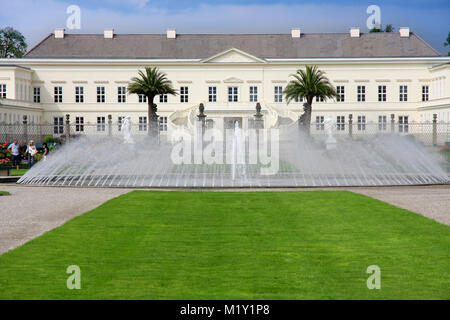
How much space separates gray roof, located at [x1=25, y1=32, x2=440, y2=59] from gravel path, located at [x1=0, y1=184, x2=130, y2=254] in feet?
187

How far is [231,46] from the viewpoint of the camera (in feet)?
258

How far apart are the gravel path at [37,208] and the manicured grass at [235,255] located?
0.51m

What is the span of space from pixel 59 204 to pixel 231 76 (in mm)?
60666

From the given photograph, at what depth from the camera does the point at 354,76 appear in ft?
247

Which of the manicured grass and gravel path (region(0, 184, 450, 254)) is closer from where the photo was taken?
the manicured grass

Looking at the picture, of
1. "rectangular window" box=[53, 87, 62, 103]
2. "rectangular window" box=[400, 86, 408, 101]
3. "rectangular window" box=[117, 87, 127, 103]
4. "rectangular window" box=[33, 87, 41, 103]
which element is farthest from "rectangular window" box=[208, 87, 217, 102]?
"rectangular window" box=[400, 86, 408, 101]

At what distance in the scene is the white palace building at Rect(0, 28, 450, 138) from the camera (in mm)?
74625

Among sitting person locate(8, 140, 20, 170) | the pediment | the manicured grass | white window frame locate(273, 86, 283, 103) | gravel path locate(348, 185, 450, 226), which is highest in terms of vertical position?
the pediment

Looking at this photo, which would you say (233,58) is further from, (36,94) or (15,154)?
(15,154)

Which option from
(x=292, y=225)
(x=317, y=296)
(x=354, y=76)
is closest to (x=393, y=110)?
(x=354, y=76)

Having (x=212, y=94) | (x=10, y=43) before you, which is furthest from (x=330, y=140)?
(x=10, y=43)

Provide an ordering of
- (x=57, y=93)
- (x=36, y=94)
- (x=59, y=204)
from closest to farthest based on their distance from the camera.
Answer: (x=59, y=204) < (x=36, y=94) < (x=57, y=93)

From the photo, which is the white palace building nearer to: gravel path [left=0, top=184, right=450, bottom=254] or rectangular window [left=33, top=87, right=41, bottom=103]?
rectangular window [left=33, top=87, right=41, bottom=103]

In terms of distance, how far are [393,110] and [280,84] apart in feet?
44.8
